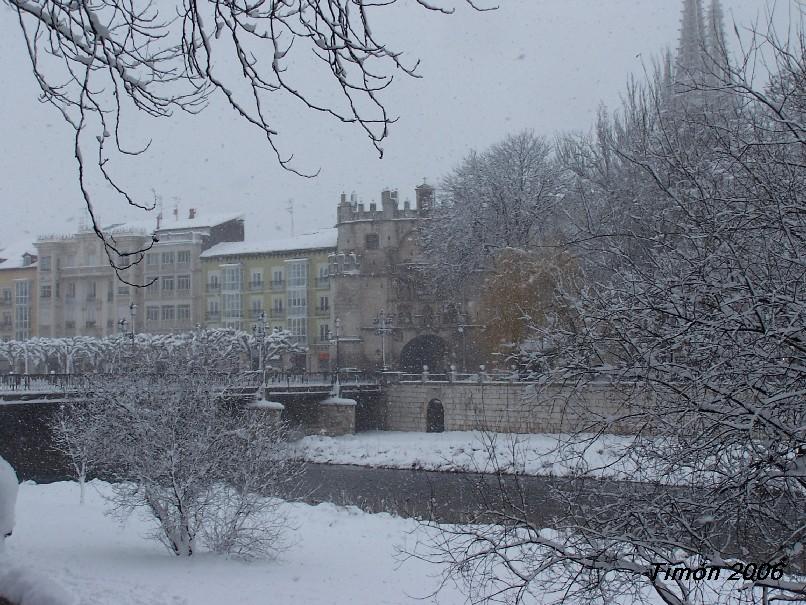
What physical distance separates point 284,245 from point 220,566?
43.8 m

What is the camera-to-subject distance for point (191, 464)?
560 inches

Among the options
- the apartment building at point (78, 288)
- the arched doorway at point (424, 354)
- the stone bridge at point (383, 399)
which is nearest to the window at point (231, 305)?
the apartment building at point (78, 288)

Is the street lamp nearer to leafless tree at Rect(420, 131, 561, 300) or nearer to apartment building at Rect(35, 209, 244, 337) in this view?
leafless tree at Rect(420, 131, 561, 300)

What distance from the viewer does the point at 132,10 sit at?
209 inches

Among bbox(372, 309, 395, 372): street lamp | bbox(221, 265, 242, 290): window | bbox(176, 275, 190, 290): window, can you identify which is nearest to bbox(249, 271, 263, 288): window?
bbox(221, 265, 242, 290): window

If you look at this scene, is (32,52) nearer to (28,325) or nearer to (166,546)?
(166,546)

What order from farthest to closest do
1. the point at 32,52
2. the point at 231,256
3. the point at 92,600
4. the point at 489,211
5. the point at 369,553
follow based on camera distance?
the point at 231,256, the point at 489,211, the point at 369,553, the point at 92,600, the point at 32,52

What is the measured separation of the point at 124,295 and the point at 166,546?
45.3m

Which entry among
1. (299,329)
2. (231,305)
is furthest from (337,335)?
(231,305)

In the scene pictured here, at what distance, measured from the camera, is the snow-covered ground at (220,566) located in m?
11.7

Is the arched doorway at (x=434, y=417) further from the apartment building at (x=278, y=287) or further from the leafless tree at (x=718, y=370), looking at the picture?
the leafless tree at (x=718, y=370)

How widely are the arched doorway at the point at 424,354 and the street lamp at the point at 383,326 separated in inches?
60.2

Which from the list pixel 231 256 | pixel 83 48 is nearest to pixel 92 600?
pixel 83 48

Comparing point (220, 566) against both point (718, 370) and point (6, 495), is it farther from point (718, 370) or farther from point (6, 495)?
point (718, 370)
